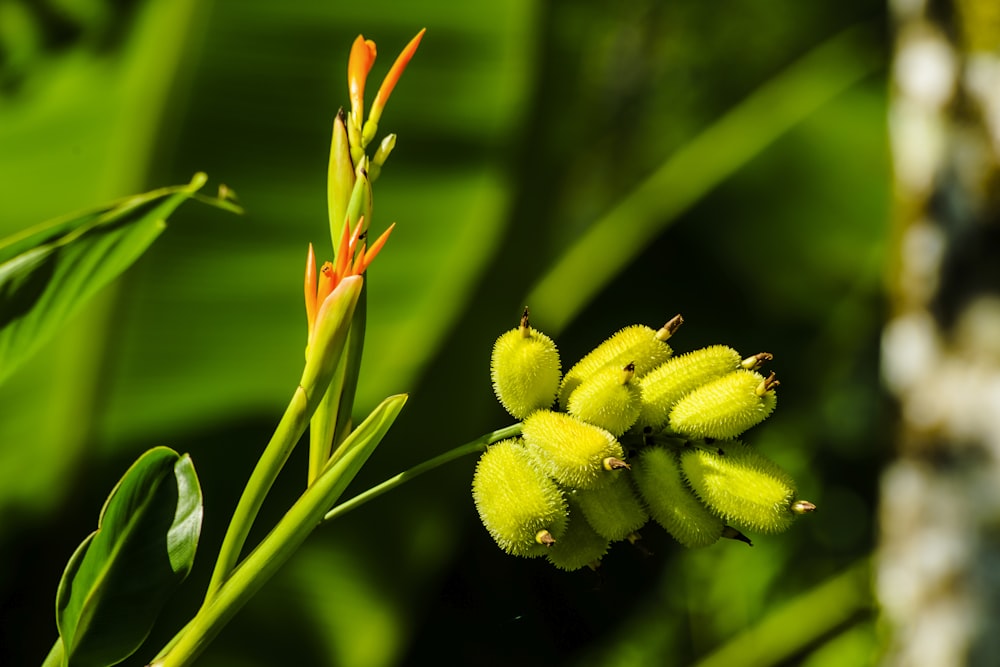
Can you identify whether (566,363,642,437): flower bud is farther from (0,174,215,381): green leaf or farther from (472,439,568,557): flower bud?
(0,174,215,381): green leaf

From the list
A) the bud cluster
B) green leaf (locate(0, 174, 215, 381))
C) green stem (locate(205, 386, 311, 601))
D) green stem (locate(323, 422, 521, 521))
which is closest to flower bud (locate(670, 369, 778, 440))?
the bud cluster

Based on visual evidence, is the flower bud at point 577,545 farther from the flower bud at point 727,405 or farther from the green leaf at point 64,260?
the green leaf at point 64,260

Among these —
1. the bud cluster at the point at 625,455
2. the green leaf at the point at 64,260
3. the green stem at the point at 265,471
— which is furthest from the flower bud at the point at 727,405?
the green leaf at the point at 64,260

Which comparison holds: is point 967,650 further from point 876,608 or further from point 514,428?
point 514,428

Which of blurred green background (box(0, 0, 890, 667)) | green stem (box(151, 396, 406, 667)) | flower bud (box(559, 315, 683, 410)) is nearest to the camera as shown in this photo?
green stem (box(151, 396, 406, 667))

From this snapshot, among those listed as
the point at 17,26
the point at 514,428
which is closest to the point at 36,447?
the point at 17,26
